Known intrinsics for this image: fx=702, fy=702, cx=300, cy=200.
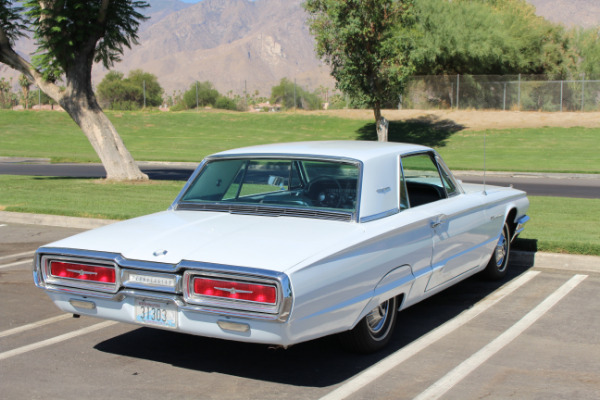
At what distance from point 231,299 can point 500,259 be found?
4.18 m

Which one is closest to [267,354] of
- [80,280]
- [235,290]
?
[235,290]

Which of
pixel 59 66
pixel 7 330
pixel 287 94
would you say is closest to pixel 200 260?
pixel 7 330

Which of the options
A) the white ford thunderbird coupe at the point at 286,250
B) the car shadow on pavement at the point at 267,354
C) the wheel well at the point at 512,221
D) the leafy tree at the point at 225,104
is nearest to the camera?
the white ford thunderbird coupe at the point at 286,250

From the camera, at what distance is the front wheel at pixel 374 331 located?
508 cm

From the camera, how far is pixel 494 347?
545 cm

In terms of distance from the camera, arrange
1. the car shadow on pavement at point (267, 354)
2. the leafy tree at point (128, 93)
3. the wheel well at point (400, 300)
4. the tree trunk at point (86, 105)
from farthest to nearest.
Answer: the leafy tree at point (128, 93), the tree trunk at point (86, 105), the wheel well at point (400, 300), the car shadow on pavement at point (267, 354)

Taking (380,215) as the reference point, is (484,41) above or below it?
above

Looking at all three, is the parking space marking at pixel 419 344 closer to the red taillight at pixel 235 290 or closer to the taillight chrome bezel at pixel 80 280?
the red taillight at pixel 235 290

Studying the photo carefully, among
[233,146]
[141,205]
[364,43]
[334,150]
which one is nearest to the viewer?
[334,150]

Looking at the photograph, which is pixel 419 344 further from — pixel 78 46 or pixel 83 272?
pixel 78 46

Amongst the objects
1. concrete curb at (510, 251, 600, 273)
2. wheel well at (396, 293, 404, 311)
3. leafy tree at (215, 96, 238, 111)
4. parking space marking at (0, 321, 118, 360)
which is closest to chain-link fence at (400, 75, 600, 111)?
leafy tree at (215, 96, 238, 111)

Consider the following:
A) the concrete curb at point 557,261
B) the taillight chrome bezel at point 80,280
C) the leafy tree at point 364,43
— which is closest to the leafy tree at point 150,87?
the leafy tree at point 364,43

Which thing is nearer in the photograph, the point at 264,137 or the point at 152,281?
the point at 152,281

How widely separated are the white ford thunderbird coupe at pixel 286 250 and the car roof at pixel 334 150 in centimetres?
1
